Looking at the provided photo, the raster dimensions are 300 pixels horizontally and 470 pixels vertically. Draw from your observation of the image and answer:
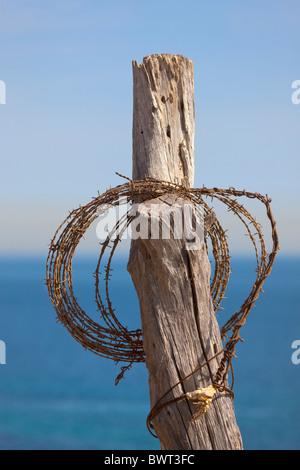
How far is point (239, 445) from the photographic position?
10.9ft

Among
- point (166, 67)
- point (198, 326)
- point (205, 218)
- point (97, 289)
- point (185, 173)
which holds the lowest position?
point (198, 326)

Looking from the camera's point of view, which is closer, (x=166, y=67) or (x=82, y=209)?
(x=82, y=209)

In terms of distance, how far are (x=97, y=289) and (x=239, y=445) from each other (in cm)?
114

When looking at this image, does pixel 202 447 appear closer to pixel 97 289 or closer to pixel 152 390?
pixel 152 390

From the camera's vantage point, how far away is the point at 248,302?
339cm

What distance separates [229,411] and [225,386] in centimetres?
13

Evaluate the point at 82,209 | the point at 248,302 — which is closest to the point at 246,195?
the point at 248,302

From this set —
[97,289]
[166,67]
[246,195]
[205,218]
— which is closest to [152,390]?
[97,289]

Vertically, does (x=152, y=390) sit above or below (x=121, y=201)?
below
